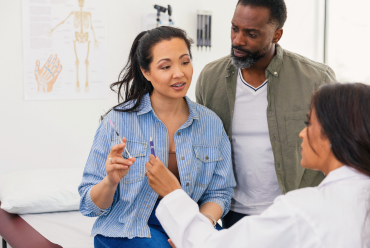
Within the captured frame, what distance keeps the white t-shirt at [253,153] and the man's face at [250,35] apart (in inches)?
5.4

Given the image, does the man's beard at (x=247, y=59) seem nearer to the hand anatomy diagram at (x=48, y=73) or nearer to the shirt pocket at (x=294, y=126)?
the shirt pocket at (x=294, y=126)

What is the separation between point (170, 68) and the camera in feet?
5.03

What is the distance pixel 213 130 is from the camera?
1655mm

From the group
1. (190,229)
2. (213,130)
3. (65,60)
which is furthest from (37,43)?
(190,229)

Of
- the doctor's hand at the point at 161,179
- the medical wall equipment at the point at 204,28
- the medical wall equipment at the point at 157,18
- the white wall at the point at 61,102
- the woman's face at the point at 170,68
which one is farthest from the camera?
the medical wall equipment at the point at 204,28

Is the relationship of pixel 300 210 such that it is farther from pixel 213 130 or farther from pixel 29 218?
pixel 29 218

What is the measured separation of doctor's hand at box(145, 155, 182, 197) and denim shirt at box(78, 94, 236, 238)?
0.27m

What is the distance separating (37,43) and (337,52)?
2.54 m

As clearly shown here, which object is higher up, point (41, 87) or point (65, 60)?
point (65, 60)

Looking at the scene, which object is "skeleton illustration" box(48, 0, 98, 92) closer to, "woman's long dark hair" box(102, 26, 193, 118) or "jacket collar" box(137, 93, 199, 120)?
"woman's long dark hair" box(102, 26, 193, 118)

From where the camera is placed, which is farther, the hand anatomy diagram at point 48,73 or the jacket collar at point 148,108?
the hand anatomy diagram at point 48,73

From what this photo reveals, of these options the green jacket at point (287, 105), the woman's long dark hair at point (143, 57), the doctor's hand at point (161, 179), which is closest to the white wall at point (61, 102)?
the woman's long dark hair at point (143, 57)

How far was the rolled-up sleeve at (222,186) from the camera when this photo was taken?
1611 millimetres

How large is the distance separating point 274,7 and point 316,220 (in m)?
1.18
